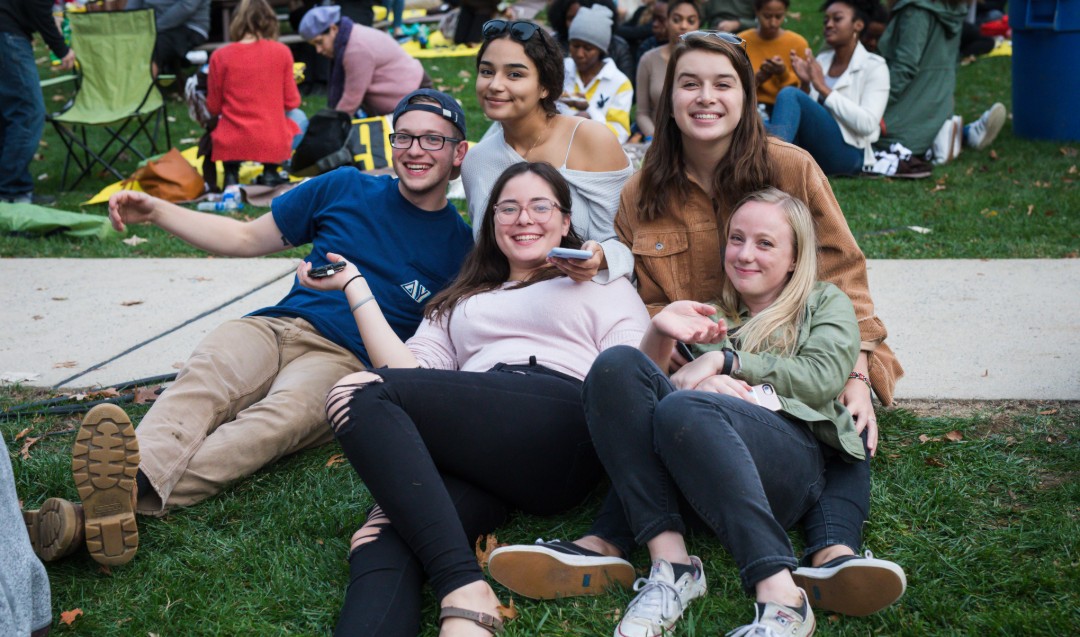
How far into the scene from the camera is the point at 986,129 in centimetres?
857

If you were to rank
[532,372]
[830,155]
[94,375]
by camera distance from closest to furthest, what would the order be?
1. [532,372]
2. [94,375]
3. [830,155]

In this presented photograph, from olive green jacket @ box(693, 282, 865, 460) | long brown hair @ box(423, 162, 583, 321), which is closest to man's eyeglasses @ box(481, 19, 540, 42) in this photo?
long brown hair @ box(423, 162, 583, 321)

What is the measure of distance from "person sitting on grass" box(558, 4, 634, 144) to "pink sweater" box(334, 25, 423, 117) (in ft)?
4.79

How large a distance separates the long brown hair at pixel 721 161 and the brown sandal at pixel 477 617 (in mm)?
1550

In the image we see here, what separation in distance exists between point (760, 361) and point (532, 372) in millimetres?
663

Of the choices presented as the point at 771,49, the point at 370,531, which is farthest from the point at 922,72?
the point at 370,531

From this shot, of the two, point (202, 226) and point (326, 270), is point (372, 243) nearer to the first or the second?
point (326, 270)

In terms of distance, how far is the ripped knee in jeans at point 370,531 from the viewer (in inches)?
103

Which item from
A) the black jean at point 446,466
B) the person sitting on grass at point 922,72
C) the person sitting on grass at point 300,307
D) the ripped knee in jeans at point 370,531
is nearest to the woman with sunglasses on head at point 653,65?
the person sitting on grass at point 922,72

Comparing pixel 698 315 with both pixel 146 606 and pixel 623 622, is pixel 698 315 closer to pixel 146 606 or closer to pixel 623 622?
pixel 623 622

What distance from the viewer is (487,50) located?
3.68 m

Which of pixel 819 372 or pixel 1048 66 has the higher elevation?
pixel 1048 66

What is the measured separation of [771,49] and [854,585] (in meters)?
6.65

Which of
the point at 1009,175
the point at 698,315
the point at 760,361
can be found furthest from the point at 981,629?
the point at 1009,175
